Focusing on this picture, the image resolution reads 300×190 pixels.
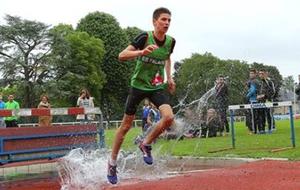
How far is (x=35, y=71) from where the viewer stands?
227 feet

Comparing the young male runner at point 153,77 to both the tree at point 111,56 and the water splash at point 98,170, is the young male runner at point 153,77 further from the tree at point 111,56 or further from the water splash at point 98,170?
the tree at point 111,56

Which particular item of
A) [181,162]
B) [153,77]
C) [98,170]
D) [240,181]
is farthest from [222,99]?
[240,181]

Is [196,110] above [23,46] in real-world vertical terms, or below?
below

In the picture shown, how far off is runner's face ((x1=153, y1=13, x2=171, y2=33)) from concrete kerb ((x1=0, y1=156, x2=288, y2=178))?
4.06 meters

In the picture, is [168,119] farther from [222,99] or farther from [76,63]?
[76,63]

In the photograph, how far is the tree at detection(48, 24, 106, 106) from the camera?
68.6 meters

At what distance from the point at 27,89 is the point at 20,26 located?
9.57 meters

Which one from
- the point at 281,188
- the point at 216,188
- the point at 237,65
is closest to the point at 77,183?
the point at 216,188

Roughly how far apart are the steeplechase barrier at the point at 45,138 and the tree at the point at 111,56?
58818 mm

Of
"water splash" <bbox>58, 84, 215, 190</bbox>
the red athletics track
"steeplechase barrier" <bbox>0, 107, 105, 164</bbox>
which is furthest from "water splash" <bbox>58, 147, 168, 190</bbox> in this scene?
"steeplechase barrier" <bbox>0, 107, 105, 164</bbox>

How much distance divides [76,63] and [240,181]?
66.0 metres

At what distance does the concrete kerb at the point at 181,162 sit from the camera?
36.2ft

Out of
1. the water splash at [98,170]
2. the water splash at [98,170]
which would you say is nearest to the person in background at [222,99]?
the water splash at [98,170]

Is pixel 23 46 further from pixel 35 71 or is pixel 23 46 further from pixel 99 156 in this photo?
pixel 99 156
